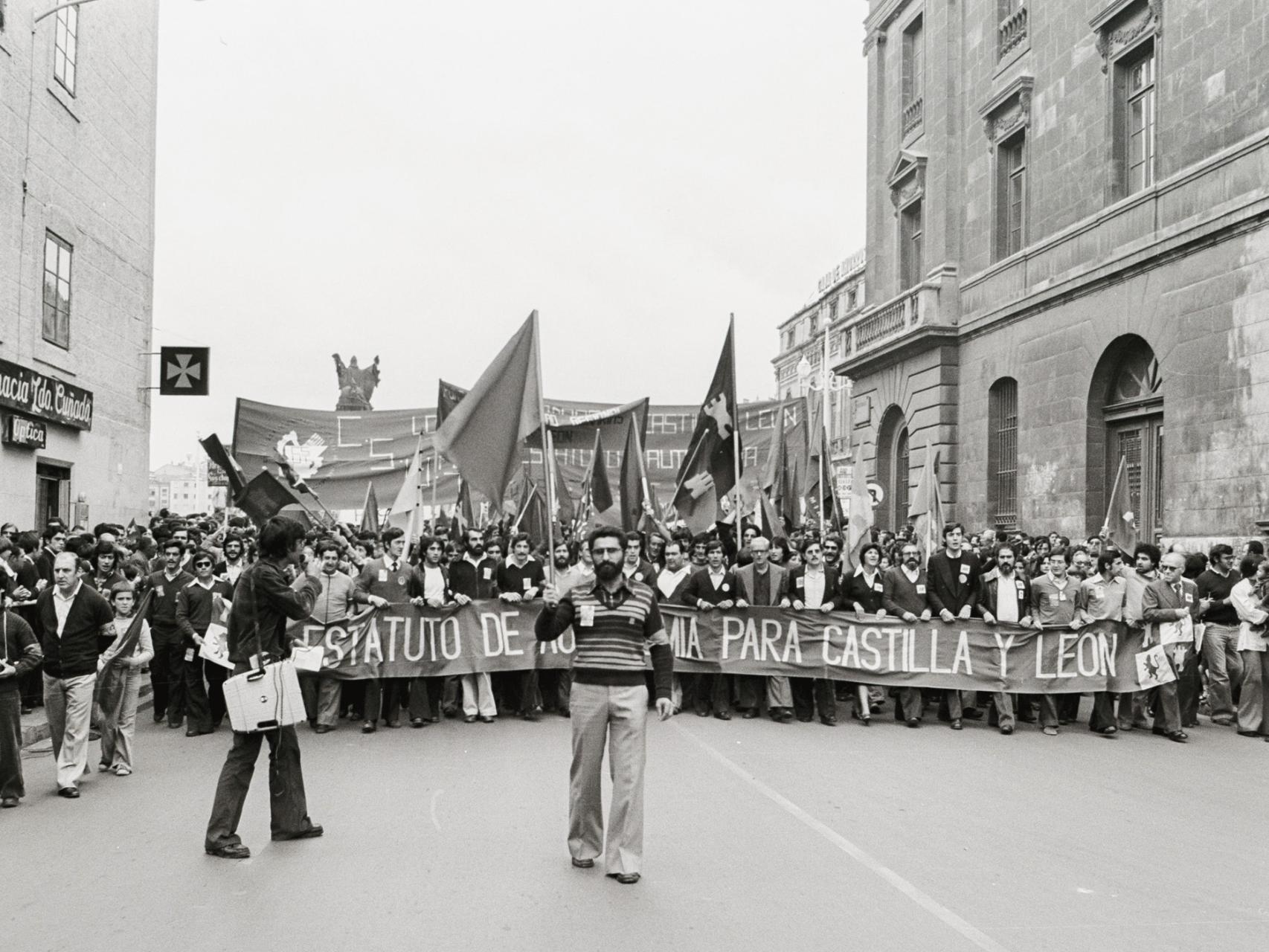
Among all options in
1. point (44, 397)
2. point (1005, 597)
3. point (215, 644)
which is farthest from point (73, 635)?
point (44, 397)

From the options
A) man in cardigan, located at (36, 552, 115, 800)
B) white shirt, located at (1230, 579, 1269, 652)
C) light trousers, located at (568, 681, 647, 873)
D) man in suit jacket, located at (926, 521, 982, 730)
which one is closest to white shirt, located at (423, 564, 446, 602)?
man in cardigan, located at (36, 552, 115, 800)

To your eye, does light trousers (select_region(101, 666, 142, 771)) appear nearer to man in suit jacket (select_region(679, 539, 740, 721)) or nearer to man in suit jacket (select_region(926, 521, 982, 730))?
man in suit jacket (select_region(679, 539, 740, 721))

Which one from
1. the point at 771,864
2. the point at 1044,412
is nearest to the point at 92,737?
the point at 771,864

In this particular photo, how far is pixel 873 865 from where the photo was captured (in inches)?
237

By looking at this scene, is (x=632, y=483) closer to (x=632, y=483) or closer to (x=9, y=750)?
(x=632, y=483)

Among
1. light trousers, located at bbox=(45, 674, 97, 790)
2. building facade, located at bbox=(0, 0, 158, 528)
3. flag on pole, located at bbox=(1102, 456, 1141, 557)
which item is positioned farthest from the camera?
building facade, located at bbox=(0, 0, 158, 528)

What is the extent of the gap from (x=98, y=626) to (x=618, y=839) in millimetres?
4528

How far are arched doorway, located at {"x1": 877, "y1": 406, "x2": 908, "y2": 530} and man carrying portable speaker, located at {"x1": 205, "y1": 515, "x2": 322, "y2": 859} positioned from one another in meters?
24.6

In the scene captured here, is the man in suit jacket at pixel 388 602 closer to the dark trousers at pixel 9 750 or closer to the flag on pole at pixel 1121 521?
the dark trousers at pixel 9 750

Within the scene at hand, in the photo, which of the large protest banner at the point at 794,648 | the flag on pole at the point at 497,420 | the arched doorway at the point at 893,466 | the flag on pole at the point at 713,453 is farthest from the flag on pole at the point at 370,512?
the arched doorway at the point at 893,466

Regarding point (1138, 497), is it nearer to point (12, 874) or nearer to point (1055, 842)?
point (1055, 842)

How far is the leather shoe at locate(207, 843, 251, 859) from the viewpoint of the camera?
6250 mm

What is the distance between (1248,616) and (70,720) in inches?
388

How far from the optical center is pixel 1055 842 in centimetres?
662
